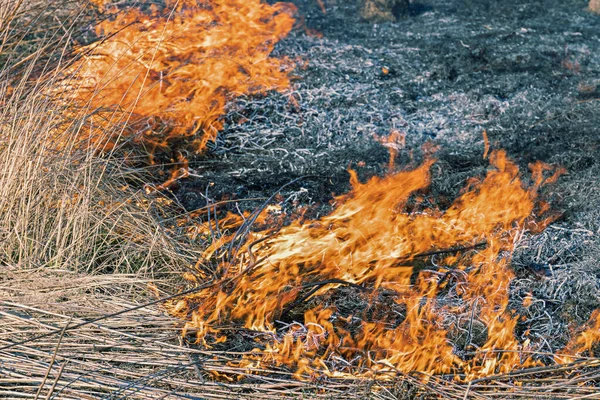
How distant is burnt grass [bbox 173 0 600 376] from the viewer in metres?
3.98

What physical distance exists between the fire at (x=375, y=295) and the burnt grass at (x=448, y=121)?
130 millimetres

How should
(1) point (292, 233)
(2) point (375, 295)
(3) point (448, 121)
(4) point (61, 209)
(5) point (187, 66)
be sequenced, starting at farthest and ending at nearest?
(5) point (187, 66) → (3) point (448, 121) → (1) point (292, 233) → (4) point (61, 209) → (2) point (375, 295)

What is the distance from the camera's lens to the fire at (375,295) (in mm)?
3182

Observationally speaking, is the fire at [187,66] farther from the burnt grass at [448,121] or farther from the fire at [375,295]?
the fire at [375,295]

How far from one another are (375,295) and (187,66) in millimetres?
3280

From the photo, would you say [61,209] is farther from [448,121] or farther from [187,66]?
[448,121]

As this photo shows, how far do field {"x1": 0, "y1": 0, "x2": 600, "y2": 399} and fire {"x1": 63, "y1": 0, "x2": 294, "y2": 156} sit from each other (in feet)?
0.10

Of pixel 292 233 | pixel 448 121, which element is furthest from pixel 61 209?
pixel 448 121

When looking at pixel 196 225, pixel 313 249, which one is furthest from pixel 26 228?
pixel 313 249

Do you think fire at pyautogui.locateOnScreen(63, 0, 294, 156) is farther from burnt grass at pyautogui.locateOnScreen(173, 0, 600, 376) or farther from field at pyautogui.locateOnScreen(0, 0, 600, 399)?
burnt grass at pyautogui.locateOnScreen(173, 0, 600, 376)

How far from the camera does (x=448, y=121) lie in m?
5.80

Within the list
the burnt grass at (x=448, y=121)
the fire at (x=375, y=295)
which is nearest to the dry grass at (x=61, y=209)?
the fire at (x=375, y=295)

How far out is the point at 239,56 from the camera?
658 cm

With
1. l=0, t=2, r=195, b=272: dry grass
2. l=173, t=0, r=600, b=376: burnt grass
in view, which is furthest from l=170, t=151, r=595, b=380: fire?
l=0, t=2, r=195, b=272: dry grass
